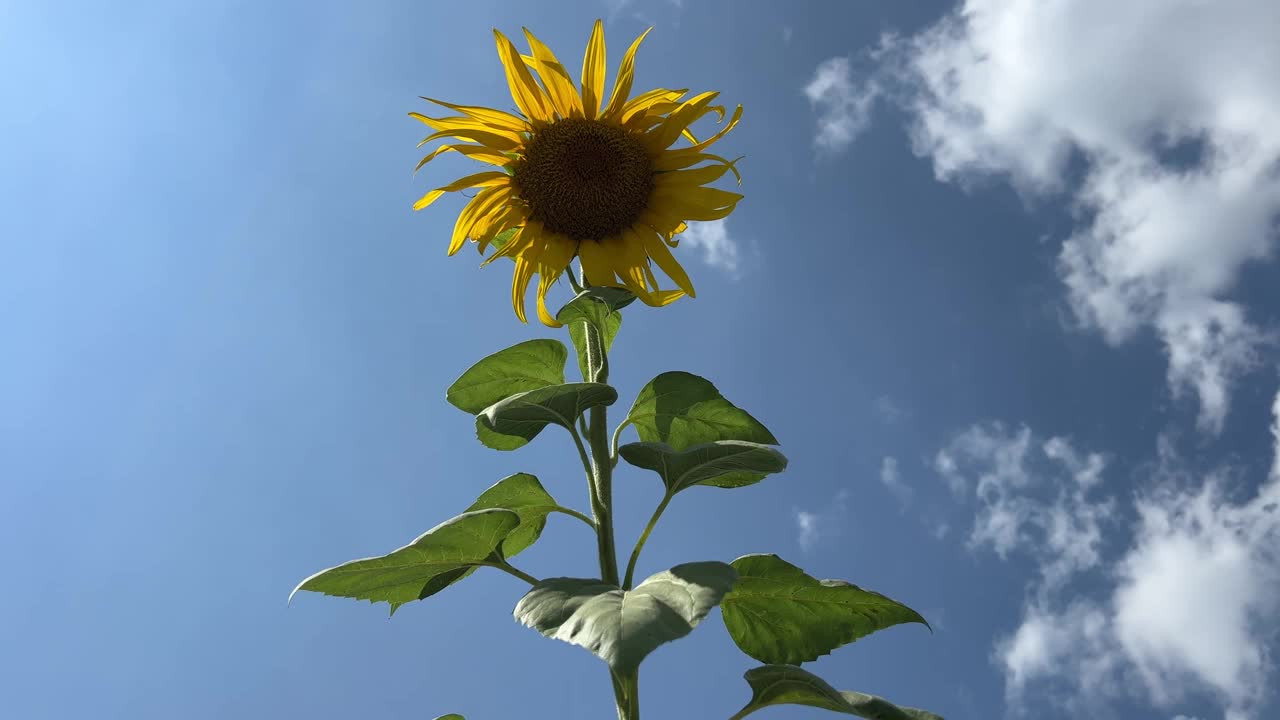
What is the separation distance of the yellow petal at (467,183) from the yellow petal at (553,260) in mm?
247

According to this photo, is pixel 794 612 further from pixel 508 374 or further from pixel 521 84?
pixel 521 84

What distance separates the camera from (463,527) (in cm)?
241

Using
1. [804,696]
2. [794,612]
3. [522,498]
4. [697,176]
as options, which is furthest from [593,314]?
[804,696]

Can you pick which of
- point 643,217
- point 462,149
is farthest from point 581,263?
point 462,149

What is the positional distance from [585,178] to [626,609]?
151 cm

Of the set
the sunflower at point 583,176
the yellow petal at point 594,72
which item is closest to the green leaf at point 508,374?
the sunflower at point 583,176

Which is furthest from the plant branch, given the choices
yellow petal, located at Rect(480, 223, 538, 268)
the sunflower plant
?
yellow petal, located at Rect(480, 223, 538, 268)

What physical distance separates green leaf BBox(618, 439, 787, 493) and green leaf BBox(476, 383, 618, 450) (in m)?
0.15

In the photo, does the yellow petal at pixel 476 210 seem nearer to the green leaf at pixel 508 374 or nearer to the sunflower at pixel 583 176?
the sunflower at pixel 583 176

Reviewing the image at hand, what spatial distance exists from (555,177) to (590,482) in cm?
101

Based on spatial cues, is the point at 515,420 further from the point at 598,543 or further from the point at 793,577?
the point at 793,577

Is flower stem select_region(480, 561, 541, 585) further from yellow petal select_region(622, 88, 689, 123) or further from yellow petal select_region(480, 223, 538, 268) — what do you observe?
yellow petal select_region(622, 88, 689, 123)

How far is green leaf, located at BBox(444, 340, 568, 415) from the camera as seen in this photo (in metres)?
2.79

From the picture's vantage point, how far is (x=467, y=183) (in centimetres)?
304
